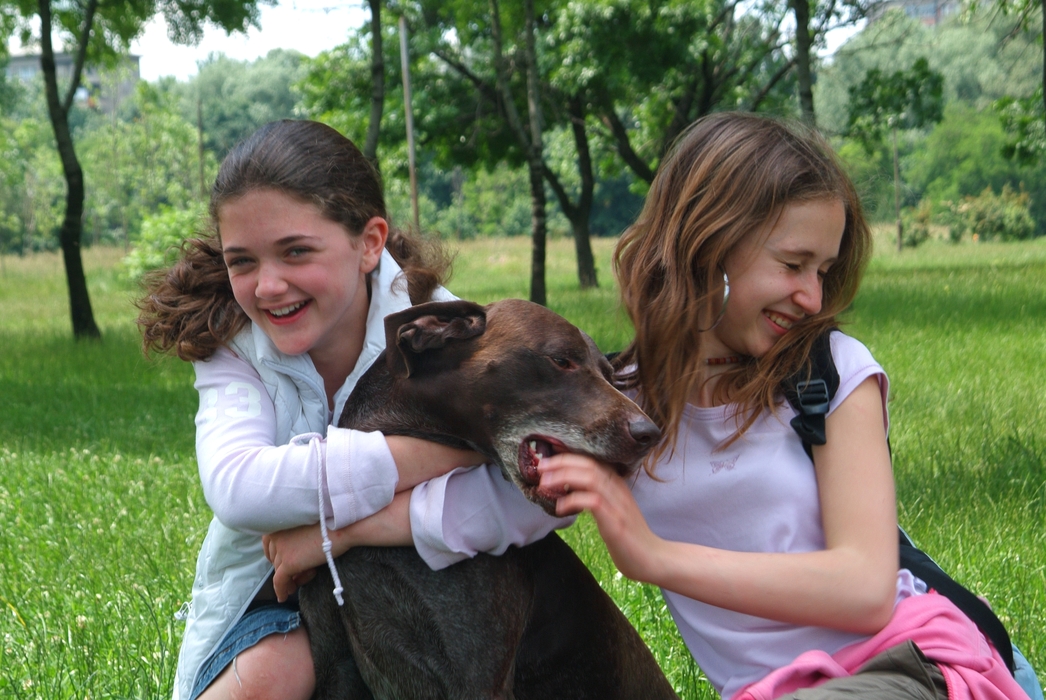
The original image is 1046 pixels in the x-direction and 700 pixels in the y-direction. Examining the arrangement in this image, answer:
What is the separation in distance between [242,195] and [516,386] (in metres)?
0.92

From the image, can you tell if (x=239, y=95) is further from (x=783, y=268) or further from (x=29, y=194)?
(x=783, y=268)

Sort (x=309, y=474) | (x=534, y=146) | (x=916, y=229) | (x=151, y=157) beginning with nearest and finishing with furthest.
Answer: (x=309, y=474), (x=534, y=146), (x=916, y=229), (x=151, y=157)

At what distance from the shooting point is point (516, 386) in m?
Result: 2.29

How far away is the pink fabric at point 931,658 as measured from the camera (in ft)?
7.07

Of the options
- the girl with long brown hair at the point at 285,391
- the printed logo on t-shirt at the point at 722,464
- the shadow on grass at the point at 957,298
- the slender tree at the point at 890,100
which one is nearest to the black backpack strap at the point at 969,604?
the printed logo on t-shirt at the point at 722,464

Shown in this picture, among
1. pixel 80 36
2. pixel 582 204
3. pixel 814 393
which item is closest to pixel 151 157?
pixel 582 204

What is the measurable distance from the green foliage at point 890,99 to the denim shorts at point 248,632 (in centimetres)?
2022

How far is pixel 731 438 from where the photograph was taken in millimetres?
2559

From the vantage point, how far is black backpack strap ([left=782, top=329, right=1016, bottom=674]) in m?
2.41

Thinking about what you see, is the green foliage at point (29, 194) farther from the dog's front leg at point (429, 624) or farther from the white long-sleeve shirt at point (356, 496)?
the dog's front leg at point (429, 624)

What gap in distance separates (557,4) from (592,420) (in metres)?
21.2

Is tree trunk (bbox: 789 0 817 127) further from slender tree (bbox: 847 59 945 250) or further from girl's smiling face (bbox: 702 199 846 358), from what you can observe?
girl's smiling face (bbox: 702 199 846 358)

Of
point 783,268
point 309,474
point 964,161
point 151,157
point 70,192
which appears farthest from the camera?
point 964,161

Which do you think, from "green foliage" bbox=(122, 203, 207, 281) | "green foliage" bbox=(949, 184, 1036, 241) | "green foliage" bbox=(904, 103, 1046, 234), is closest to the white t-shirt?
"green foliage" bbox=(122, 203, 207, 281)
